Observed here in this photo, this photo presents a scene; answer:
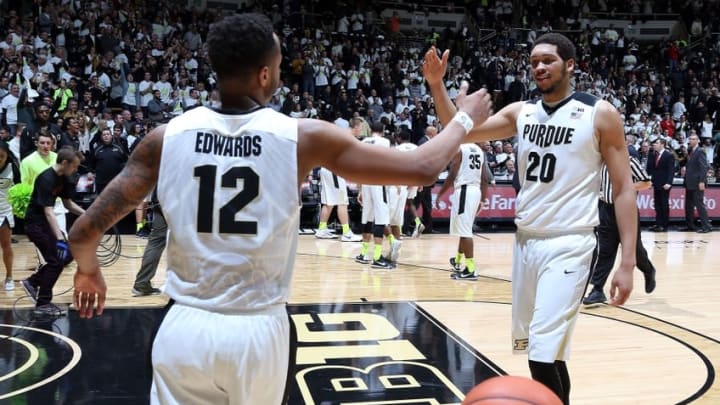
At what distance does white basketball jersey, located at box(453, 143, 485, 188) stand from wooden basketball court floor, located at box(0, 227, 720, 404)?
1.32 meters

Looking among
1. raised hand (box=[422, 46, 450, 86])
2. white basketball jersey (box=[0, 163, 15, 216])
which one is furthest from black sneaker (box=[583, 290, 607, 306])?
white basketball jersey (box=[0, 163, 15, 216])

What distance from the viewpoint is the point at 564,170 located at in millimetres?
3740

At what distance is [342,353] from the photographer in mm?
5762

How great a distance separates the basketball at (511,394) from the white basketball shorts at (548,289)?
3.66 ft

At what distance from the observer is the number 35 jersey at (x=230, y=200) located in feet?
7.02

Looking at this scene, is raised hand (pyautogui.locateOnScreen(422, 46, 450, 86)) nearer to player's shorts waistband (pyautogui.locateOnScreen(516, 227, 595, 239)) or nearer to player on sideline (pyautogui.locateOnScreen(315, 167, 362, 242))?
player's shorts waistband (pyautogui.locateOnScreen(516, 227, 595, 239))

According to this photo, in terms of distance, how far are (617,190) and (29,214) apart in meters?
5.78

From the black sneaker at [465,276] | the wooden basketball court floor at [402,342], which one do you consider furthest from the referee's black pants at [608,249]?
the black sneaker at [465,276]

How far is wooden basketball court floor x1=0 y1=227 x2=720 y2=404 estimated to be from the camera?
4.98m

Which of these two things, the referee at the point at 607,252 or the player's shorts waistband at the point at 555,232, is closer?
the player's shorts waistband at the point at 555,232

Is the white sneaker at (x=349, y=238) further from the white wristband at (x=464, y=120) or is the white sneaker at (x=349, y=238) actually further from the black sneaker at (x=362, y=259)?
the white wristband at (x=464, y=120)

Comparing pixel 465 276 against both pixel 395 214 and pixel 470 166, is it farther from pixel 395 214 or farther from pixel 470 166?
pixel 395 214

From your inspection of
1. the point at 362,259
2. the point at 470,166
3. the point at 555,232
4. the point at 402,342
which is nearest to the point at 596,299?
the point at 470,166

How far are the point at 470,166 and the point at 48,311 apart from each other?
210 inches
